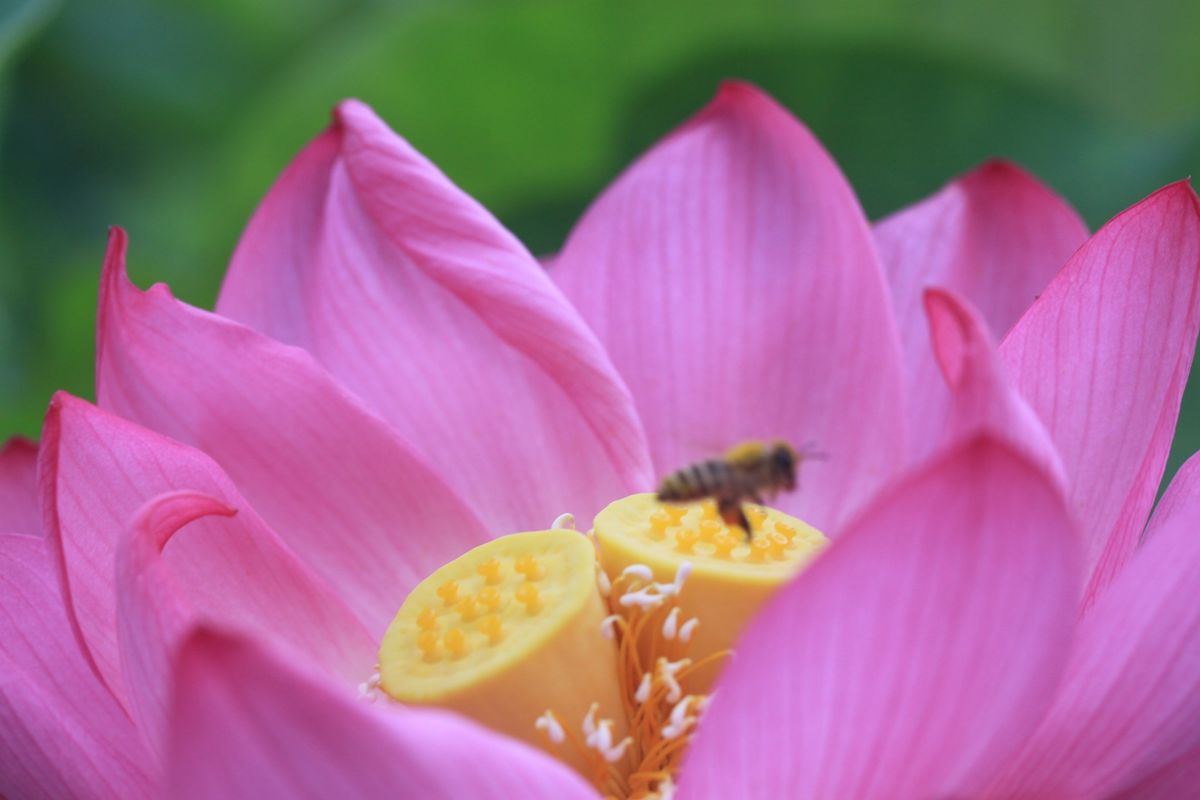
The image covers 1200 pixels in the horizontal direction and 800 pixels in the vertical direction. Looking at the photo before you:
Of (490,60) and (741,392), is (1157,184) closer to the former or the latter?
(741,392)

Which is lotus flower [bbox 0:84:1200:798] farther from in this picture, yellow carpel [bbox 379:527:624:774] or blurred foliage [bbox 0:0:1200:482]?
blurred foliage [bbox 0:0:1200:482]

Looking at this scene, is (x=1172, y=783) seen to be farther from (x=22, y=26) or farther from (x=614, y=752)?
(x=22, y=26)

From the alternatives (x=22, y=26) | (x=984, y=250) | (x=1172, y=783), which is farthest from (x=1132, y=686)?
(x=22, y=26)

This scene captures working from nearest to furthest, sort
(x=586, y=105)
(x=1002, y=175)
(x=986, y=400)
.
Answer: (x=986, y=400) → (x=1002, y=175) → (x=586, y=105)

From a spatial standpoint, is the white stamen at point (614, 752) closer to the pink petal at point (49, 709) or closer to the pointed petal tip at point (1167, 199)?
the pink petal at point (49, 709)

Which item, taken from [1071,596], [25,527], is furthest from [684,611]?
[25,527]

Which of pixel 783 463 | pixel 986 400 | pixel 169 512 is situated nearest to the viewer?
pixel 986 400

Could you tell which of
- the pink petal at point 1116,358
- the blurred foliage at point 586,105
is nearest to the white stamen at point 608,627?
the pink petal at point 1116,358

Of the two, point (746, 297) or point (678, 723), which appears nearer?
point (678, 723)
